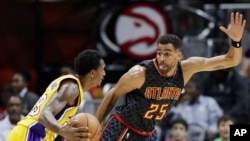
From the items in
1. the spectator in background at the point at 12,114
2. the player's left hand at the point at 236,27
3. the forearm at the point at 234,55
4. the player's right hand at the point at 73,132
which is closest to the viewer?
the player's right hand at the point at 73,132

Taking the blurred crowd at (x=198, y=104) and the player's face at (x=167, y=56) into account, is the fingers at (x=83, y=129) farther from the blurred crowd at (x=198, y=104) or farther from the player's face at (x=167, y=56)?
the blurred crowd at (x=198, y=104)

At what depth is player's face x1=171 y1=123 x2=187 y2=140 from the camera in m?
11.5

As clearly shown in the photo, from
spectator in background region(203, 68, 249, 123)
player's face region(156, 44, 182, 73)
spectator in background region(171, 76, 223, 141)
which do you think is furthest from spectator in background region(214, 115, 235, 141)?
player's face region(156, 44, 182, 73)

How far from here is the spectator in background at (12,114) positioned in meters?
11.3

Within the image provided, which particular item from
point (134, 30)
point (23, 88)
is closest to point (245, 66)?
point (134, 30)

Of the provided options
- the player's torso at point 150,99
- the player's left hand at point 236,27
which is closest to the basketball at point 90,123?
the player's torso at point 150,99

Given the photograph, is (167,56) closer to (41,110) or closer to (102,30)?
(41,110)

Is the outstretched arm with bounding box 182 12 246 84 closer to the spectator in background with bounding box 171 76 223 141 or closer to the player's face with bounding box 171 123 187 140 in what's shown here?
the player's face with bounding box 171 123 187 140

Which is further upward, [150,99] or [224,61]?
[224,61]

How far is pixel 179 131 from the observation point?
11539mm

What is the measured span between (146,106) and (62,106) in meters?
1.13

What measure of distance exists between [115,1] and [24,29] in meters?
2.05

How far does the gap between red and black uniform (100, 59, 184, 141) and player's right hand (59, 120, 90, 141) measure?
1.10m

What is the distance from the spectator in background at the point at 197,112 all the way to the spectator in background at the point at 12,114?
2250mm
